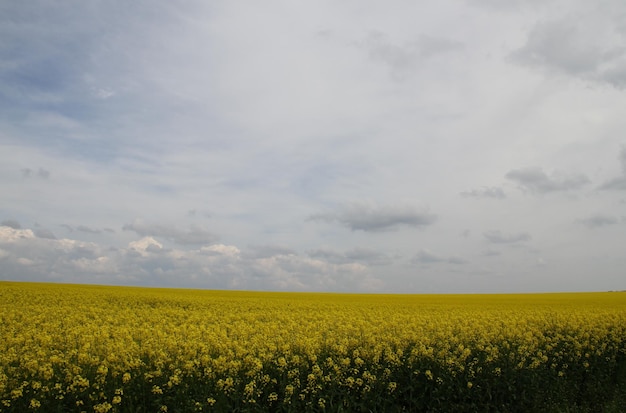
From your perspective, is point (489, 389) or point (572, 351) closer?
point (489, 389)

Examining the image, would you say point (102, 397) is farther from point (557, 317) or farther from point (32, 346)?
point (557, 317)

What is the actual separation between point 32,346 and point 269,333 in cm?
634

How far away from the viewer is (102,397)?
30.5ft

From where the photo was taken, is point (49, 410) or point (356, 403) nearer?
point (49, 410)

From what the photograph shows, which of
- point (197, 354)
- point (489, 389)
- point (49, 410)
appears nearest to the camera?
point (49, 410)

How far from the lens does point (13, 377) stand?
9.59 meters

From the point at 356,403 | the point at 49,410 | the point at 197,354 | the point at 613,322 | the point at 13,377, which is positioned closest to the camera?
the point at 49,410

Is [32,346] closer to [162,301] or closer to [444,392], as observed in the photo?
[444,392]

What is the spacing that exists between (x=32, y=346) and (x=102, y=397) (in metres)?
4.15

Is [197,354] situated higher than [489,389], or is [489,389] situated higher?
[197,354]

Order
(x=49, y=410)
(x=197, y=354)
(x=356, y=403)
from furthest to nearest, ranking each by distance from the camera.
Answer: (x=197, y=354) → (x=356, y=403) → (x=49, y=410)

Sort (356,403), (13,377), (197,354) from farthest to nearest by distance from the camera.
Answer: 1. (197,354)
2. (356,403)
3. (13,377)

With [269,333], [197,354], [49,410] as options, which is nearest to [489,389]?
[269,333]

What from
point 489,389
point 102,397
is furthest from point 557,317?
point 102,397
